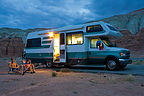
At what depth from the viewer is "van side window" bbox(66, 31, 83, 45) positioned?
12.4m

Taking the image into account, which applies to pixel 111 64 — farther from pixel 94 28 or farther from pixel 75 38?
pixel 75 38

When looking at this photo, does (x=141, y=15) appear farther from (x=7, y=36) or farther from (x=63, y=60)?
(x=63, y=60)

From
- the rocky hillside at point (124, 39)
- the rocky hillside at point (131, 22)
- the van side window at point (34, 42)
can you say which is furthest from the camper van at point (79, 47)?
the rocky hillside at point (131, 22)

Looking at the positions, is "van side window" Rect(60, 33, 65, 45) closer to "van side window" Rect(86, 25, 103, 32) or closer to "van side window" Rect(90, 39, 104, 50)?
"van side window" Rect(86, 25, 103, 32)

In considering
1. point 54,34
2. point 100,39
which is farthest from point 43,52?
point 100,39

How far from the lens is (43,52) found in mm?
14258

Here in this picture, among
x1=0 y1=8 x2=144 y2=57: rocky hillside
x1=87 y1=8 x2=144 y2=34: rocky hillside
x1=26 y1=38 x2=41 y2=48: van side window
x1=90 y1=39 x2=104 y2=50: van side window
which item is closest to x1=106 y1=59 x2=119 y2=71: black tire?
x1=90 y1=39 x2=104 y2=50: van side window

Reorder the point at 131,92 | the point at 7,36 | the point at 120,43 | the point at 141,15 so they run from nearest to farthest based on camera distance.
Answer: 1. the point at 131,92
2. the point at 120,43
3. the point at 7,36
4. the point at 141,15

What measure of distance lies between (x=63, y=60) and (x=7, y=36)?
59.1 m

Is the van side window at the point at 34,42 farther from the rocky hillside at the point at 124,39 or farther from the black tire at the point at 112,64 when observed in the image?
the rocky hillside at the point at 124,39

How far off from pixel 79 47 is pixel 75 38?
879 millimetres

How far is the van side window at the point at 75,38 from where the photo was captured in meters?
12.4

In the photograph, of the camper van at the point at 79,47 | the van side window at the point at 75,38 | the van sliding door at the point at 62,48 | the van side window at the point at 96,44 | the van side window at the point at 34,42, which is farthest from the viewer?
the van side window at the point at 34,42

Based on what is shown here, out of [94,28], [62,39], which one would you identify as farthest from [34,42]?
[94,28]
